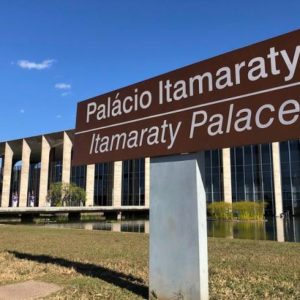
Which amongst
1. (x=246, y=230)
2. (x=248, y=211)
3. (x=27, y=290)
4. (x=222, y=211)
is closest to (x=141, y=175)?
(x=222, y=211)

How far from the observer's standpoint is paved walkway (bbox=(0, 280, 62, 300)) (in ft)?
20.5

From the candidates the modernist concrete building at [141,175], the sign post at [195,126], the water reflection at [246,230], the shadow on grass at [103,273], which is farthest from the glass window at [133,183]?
the sign post at [195,126]

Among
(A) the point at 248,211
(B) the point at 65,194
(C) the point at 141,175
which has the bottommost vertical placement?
(A) the point at 248,211

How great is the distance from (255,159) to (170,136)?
161ft

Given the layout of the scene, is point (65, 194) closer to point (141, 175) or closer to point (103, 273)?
point (141, 175)

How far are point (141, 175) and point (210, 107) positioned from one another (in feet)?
194

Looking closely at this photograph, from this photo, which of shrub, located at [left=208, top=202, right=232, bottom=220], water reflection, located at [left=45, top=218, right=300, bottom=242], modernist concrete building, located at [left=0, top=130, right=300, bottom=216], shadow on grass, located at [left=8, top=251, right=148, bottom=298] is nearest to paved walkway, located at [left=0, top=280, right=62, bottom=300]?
shadow on grass, located at [left=8, top=251, right=148, bottom=298]

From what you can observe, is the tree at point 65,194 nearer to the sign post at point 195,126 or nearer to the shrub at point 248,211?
the shrub at point 248,211

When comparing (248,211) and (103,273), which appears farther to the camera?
(248,211)

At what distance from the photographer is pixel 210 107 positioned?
5875mm

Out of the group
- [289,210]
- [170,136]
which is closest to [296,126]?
[170,136]

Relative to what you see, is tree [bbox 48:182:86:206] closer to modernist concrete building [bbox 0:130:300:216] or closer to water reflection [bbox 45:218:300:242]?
modernist concrete building [bbox 0:130:300:216]

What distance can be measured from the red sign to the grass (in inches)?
85.6

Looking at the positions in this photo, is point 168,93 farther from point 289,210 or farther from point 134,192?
point 134,192
